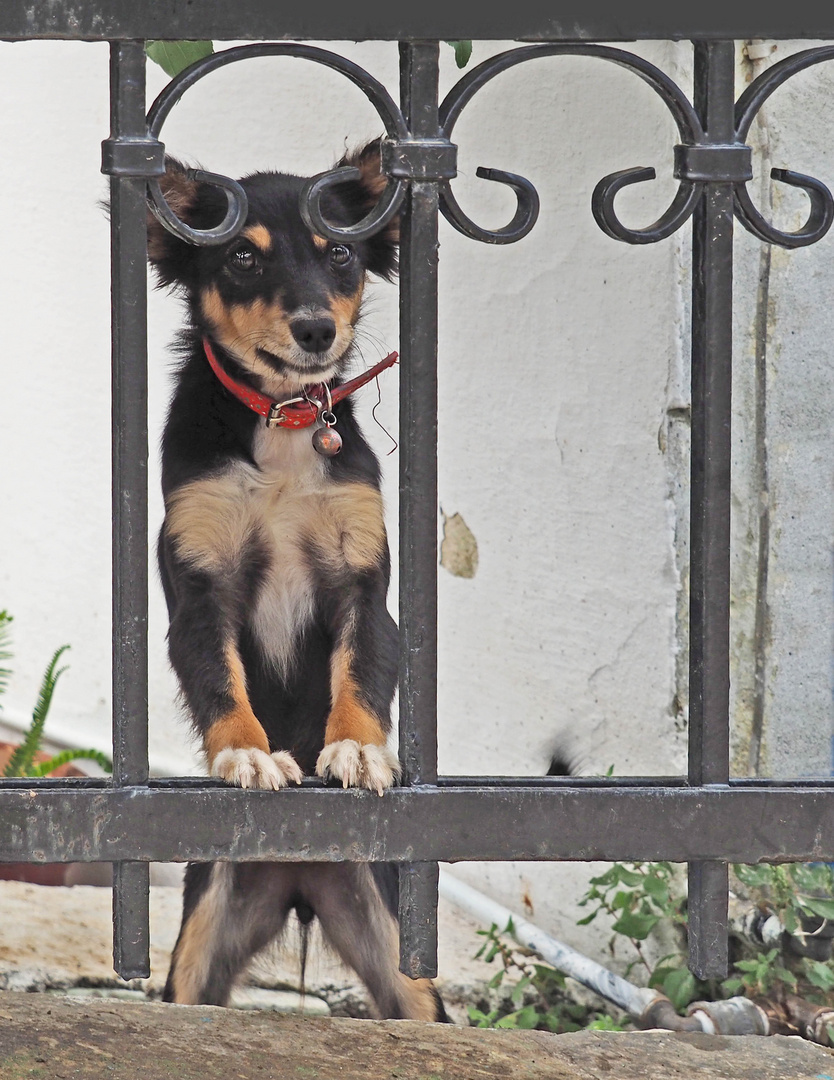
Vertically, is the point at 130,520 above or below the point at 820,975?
above

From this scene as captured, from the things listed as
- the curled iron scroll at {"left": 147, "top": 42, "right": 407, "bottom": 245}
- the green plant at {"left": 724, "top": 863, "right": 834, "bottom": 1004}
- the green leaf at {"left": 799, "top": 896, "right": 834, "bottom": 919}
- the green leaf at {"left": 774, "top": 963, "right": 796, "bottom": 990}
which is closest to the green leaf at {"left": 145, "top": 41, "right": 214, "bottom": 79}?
the curled iron scroll at {"left": 147, "top": 42, "right": 407, "bottom": 245}

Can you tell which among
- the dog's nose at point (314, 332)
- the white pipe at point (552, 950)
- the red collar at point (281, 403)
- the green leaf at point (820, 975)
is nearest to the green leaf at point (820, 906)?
the green leaf at point (820, 975)

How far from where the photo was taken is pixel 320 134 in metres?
4.07

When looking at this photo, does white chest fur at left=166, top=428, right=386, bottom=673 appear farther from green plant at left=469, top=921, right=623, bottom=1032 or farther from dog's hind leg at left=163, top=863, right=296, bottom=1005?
green plant at left=469, top=921, right=623, bottom=1032

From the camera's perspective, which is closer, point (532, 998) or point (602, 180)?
point (602, 180)

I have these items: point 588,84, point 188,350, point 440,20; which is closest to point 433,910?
point 440,20

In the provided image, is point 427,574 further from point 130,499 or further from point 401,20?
point 401,20

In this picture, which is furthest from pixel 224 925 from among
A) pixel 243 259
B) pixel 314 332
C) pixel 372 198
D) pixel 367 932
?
pixel 372 198

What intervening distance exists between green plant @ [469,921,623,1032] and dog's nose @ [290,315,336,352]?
1717 mm

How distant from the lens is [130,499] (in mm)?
1535

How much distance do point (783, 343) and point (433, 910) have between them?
2024 millimetres

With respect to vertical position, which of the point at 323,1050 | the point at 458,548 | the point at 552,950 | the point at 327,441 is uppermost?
the point at 327,441

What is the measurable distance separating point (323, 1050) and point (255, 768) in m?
0.43

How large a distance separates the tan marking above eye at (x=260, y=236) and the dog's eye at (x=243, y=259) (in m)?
0.02
